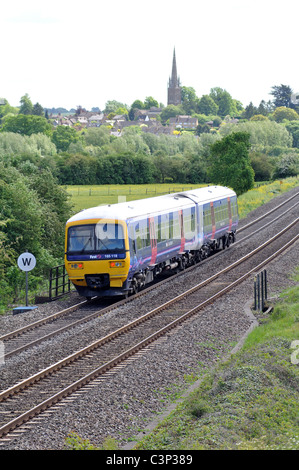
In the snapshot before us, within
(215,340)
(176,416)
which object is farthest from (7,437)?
(215,340)

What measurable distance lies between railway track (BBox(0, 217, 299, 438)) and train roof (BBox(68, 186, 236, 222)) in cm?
318

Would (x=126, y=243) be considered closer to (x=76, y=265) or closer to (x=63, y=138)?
(x=76, y=265)

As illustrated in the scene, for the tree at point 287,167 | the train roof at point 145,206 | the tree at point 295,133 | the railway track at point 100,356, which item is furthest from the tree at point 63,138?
the railway track at point 100,356

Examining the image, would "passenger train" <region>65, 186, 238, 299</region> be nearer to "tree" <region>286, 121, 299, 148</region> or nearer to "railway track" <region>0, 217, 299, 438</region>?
"railway track" <region>0, 217, 299, 438</region>

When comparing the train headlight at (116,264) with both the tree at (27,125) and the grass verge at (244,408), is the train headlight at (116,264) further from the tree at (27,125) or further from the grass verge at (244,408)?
the tree at (27,125)

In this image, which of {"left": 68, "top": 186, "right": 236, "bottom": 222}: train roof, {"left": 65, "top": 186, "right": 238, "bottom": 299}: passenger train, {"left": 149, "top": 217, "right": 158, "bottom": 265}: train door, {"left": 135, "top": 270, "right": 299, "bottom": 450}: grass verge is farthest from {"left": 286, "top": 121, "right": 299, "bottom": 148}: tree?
{"left": 135, "top": 270, "right": 299, "bottom": 450}: grass verge

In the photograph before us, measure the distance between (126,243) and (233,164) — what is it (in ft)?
186

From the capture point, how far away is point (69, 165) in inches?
4102

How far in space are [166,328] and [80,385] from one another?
5123mm

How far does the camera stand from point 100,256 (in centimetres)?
2255

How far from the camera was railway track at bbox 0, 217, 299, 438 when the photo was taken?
507 inches

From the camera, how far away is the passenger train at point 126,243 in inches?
888
